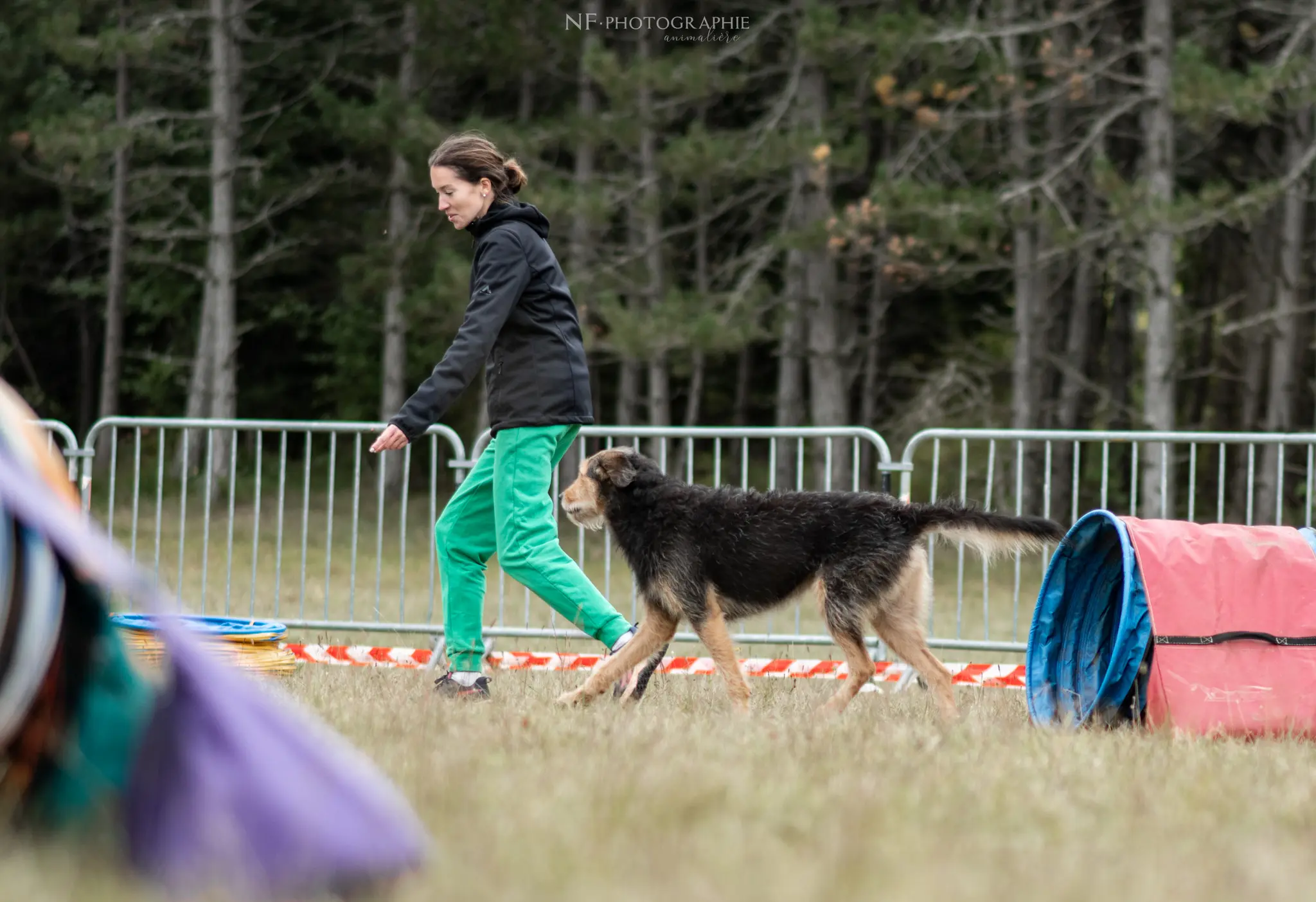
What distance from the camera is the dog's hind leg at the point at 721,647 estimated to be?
593 centimetres

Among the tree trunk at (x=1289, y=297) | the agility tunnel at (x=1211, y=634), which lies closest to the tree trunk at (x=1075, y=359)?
the tree trunk at (x=1289, y=297)

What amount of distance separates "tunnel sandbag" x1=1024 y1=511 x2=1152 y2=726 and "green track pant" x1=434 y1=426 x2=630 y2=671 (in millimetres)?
1660

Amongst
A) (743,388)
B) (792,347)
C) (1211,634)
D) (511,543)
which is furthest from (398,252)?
(1211,634)

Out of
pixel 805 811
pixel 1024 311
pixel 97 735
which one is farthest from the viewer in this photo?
pixel 1024 311

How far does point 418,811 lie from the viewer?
130 inches

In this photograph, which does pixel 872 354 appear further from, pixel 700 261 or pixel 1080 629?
pixel 1080 629

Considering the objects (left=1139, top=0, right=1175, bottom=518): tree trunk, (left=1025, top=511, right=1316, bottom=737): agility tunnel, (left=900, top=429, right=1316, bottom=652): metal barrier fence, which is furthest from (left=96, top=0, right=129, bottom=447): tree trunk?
(left=1025, top=511, right=1316, bottom=737): agility tunnel

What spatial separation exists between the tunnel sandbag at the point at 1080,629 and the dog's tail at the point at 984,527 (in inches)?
4.3

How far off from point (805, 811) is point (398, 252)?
2026 centimetres

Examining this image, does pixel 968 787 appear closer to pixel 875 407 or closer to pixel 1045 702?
pixel 1045 702

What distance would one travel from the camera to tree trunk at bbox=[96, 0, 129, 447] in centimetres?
Answer: 2458

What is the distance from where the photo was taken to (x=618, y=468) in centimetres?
618

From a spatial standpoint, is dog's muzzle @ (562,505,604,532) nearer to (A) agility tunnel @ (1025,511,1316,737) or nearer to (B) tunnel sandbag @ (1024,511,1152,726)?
(B) tunnel sandbag @ (1024,511,1152,726)

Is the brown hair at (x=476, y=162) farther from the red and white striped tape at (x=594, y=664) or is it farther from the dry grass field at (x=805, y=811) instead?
the red and white striped tape at (x=594, y=664)
